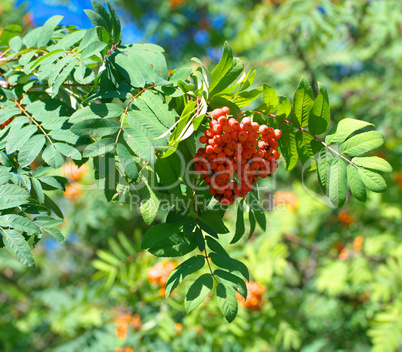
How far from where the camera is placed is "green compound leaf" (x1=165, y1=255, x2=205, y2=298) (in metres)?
0.90

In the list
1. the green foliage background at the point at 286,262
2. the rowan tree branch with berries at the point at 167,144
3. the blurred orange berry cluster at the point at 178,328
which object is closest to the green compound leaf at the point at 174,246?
the rowan tree branch with berries at the point at 167,144

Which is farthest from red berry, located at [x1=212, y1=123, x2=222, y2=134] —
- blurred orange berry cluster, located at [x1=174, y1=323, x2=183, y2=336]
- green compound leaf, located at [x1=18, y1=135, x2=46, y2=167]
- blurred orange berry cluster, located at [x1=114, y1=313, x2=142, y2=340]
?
blurred orange berry cluster, located at [x1=114, y1=313, x2=142, y2=340]

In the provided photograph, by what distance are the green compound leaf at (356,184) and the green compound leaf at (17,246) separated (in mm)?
846

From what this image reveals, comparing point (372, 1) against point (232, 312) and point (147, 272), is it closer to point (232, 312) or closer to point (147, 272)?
point (147, 272)

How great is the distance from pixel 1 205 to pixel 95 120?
30cm

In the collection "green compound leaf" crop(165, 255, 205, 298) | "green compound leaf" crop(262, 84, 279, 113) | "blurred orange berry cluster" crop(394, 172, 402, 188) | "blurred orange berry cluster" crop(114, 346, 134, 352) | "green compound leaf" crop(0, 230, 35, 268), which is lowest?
"blurred orange berry cluster" crop(114, 346, 134, 352)

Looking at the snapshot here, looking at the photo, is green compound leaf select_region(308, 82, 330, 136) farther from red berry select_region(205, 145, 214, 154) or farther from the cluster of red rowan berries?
red berry select_region(205, 145, 214, 154)

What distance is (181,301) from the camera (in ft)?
6.94

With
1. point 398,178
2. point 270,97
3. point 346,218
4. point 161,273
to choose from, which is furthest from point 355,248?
point 270,97

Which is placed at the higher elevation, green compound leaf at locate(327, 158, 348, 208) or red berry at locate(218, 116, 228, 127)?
red berry at locate(218, 116, 228, 127)

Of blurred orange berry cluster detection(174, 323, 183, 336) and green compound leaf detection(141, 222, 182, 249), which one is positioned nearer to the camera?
green compound leaf detection(141, 222, 182, 249)

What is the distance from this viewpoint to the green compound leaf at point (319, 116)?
1.00m

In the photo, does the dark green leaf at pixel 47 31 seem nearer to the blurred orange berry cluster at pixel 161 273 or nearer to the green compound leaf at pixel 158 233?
the green compound leaf at pixel 158 233

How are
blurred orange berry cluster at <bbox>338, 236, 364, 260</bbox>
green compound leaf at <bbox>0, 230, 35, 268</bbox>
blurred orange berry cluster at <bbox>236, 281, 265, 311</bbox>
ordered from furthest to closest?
blurred orange berry cluster at <bbox>338, 236, 364, 260</bbox> < blurred orange berry cluster at <bbox>236, 281, 265, 311</bbox> < green compound leaf at <bbox>0, 230, 35, 268</bbox>
